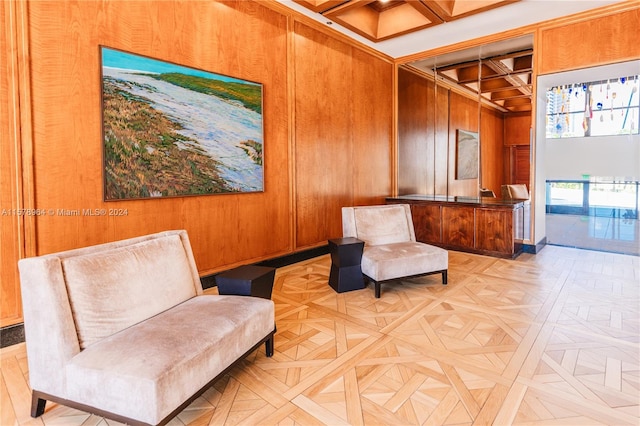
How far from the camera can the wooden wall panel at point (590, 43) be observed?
440 cm

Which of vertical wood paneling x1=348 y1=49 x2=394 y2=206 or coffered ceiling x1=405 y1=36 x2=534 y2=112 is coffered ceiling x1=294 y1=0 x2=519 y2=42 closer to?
vertical wood paneling x1=348 y1=49 x2=394 y2=206

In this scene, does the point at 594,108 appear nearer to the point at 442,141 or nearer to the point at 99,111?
the point at 442,141

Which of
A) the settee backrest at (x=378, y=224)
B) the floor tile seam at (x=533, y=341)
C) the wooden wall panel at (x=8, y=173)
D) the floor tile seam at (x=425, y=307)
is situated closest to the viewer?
the floor tile seam at (x=533, y=341)

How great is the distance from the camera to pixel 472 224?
17.4 ft

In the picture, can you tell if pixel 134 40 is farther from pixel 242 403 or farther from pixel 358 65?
pixel 358 65

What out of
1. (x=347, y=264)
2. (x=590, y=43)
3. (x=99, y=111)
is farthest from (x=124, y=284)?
(x=590, y=43)

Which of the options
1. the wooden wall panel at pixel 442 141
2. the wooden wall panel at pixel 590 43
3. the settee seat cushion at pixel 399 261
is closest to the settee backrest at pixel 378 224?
the settee seat cushion at pixel 399 261

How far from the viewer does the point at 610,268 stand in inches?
175

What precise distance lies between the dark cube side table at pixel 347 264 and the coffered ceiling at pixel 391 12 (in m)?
2.81

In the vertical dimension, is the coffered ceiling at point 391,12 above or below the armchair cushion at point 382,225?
above

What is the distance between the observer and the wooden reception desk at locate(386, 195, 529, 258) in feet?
16.4

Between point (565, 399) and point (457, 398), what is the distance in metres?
0.56

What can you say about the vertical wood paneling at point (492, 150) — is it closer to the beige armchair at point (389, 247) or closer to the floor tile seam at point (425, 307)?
the beige armchair at point (389, 247)

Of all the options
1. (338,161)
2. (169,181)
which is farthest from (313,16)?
(169,181)
